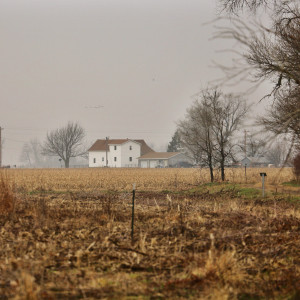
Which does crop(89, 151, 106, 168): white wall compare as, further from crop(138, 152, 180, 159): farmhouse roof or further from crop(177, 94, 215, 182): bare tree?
crop(177, 94, 215, 182): bare tree

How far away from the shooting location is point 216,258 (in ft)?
22.3

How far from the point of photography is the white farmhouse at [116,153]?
11800 centimetres

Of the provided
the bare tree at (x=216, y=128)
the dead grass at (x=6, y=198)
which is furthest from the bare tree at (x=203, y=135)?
the dead grass at (x=6, y=198)

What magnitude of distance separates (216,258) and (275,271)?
44.3 inches

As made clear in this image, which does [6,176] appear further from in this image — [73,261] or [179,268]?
[179,268]

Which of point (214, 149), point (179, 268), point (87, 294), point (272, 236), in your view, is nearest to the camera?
point (87, 294)

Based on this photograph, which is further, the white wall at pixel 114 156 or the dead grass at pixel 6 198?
the white wall at pixel 114 156

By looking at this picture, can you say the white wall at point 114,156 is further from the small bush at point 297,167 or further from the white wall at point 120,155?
the small bush at point 297,167

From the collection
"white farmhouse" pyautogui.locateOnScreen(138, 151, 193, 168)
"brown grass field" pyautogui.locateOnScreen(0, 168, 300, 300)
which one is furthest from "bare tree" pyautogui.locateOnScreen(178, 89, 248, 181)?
"white farmhouse" pyautogui.locateOnScreen(138, 151, 193, 168)

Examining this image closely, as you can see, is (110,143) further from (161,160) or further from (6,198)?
(6,198)

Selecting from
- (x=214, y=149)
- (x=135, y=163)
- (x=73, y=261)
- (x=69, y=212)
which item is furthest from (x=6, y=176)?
(x=135, y=163)

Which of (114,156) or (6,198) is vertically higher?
(114,156)

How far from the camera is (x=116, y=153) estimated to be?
11850 cm

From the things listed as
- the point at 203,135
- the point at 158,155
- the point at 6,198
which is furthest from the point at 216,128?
the point at 158,155
